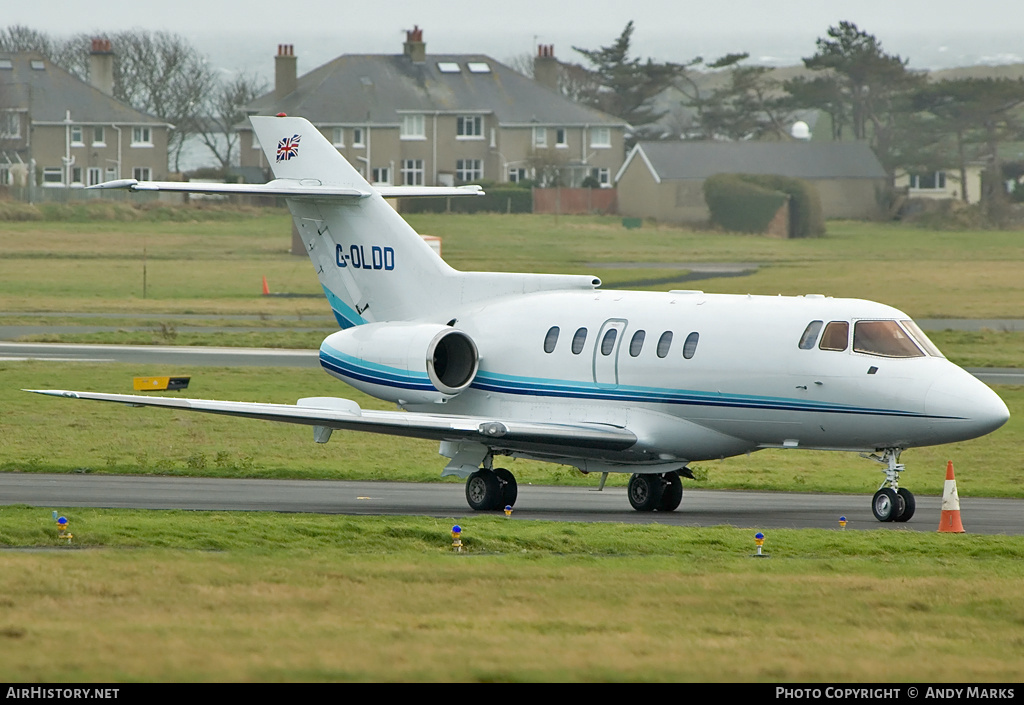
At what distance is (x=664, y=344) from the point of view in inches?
817

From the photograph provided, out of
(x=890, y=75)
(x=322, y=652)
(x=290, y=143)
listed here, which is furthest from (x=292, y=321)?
(x=890, y=75)

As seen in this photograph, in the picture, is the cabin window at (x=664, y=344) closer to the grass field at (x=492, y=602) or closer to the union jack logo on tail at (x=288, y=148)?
the grass field at (x=492, y=602)

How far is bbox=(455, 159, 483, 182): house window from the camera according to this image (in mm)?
113375

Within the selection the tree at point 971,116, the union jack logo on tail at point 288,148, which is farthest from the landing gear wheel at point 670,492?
the tree at point 971,116

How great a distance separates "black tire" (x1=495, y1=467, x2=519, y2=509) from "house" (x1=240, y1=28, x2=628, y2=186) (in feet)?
282

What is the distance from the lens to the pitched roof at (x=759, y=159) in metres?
107

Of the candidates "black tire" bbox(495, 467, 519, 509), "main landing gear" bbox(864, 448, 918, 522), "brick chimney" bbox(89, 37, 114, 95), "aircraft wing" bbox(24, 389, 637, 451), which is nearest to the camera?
"main landing gear" bbox(864, 448, 918, 522)

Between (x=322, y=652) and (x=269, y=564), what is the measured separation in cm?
384

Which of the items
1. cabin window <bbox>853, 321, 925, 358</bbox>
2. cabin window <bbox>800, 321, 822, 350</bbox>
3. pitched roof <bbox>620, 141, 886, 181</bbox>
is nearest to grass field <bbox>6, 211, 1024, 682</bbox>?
cabin window <bbox>853, 321, 925, 358</bbox>

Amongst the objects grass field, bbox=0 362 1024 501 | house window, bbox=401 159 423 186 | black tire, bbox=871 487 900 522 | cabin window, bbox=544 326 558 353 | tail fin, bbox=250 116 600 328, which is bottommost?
grass field, bbox=0 362 1024 501

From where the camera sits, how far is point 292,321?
1989 inches

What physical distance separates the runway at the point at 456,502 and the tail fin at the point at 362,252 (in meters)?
2.89

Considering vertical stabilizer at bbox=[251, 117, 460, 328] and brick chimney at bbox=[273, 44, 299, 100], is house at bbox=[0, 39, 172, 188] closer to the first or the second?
brick chimney at bbox=[273, 44, 299, 100]

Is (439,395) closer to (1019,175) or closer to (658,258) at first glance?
(658,258)
